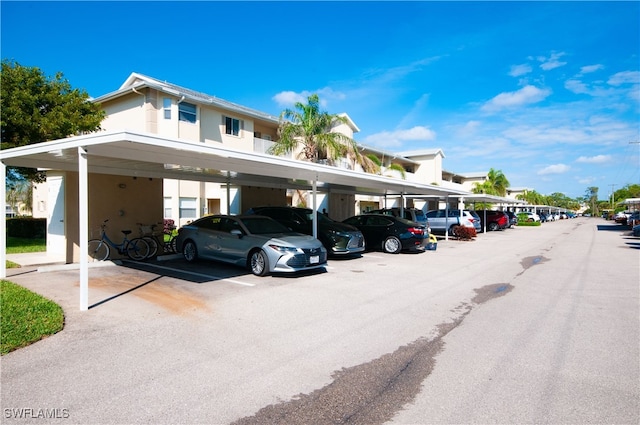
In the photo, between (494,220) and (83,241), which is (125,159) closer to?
(83,241)

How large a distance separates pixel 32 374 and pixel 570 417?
16.2 ft

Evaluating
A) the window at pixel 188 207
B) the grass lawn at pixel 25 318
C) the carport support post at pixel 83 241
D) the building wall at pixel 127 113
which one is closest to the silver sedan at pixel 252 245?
the carport support post at pixel 83 241

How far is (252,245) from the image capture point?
9430mm

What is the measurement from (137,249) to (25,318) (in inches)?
237

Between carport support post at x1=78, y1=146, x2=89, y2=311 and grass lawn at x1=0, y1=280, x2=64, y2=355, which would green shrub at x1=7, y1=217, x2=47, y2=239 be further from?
carport support post at x1=78, y1=146, x2=89, y2=311

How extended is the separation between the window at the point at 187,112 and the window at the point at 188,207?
4284 mm

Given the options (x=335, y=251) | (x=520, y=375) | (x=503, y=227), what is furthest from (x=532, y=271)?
(x=503, y=227)

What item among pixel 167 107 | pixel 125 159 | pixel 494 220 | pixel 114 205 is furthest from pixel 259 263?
pixel 494 220

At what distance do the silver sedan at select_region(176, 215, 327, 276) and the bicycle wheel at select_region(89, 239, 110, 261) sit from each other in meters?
1.87

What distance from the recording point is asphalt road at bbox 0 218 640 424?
332 centimetres

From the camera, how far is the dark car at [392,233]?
14.3 m

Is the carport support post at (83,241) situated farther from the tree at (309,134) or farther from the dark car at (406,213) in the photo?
the tree at (309,134)

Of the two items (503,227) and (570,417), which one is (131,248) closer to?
(570,417)

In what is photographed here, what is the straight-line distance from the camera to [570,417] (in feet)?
10.5
